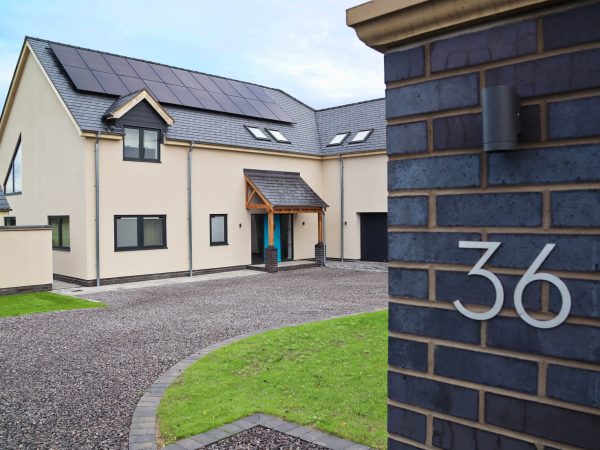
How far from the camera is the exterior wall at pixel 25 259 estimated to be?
1445 centimetres

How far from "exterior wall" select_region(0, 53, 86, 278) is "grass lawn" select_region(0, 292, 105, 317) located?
84.5 inches

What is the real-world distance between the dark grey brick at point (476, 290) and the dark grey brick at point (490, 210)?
194 mm

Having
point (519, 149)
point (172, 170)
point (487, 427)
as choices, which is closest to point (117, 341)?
point (487, 427)

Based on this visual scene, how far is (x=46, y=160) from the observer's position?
18062mm

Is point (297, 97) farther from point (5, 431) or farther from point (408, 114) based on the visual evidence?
point (408, 114)

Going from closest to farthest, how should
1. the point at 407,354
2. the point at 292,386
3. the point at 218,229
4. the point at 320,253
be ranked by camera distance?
the point at 407,354 < the point at 292,386 < the point at 218,229 < the point at 320,253

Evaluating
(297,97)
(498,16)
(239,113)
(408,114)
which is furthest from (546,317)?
(297,97)

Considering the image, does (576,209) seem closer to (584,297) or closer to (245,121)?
(584,297)

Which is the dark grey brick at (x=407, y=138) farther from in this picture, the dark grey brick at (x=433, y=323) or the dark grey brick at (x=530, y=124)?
the dark grey brick at (x=433, y=323)

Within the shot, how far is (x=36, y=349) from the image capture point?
8.55 metres

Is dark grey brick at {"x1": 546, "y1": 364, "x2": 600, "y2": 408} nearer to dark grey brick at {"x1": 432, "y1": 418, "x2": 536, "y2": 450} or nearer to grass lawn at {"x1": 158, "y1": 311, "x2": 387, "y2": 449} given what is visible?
dark grey brick at {"x1": 432, "y1": 418, "x2": 536, "y2": 450}

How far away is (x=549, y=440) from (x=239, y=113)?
815 inches

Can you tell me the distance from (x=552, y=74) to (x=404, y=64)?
0.61 m

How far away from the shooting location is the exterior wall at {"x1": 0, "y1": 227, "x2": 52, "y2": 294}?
14.5 m
